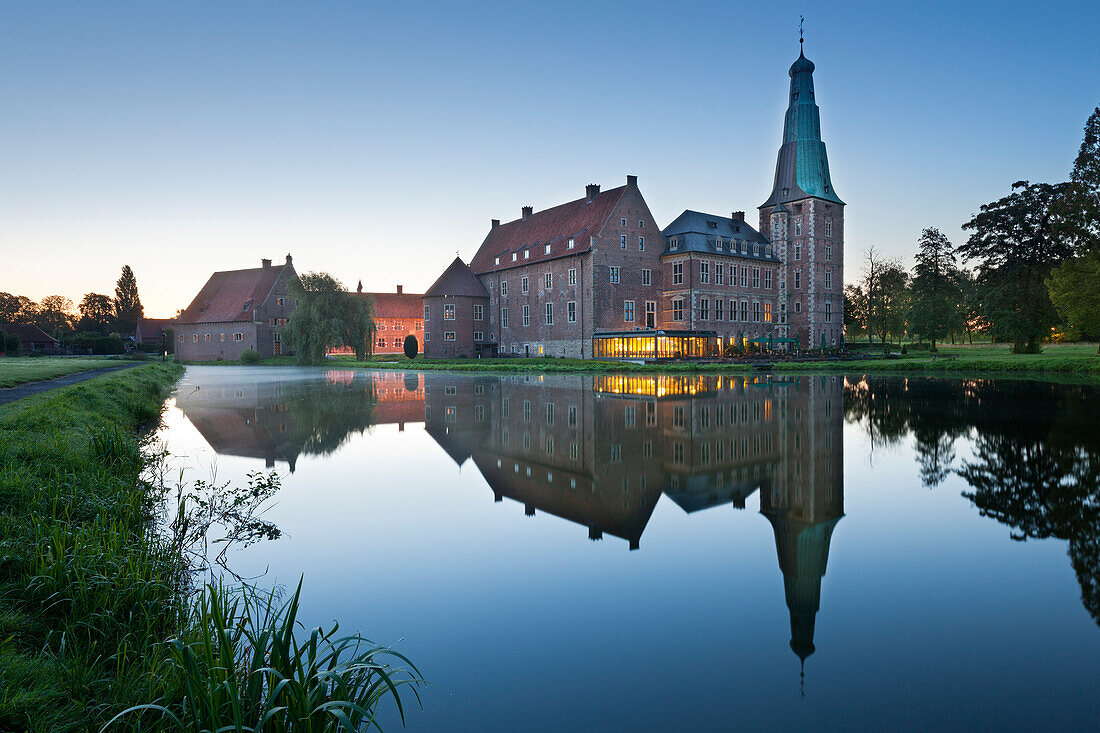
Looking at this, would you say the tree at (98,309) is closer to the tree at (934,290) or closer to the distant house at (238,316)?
the distant house at (238,316)

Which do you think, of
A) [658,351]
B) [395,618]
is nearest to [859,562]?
[395,618]

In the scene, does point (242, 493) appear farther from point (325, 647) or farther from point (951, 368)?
point (951, 368)

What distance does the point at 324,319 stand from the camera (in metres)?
54.3

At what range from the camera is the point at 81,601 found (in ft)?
12.8

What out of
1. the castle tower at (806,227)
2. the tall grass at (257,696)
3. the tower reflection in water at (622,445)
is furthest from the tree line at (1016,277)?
the tall grass at (257,696)

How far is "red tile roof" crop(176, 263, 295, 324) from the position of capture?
74.2 meters

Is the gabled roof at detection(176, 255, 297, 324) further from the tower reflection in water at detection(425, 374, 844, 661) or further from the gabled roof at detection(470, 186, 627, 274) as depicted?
the tower reflection in water at detection(425, 374, 844, 661)

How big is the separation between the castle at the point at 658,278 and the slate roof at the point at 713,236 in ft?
0.44

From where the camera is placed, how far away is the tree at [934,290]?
65.6 meters

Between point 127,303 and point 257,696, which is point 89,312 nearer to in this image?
point 127,303

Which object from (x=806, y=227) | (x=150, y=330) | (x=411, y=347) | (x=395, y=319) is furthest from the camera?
(x=150, y=330)

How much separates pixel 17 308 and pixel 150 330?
33.0 meters

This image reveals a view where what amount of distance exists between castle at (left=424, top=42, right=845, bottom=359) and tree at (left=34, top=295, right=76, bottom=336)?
97337 mm

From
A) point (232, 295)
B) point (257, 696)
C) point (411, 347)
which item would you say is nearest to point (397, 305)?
point (232, 295)
